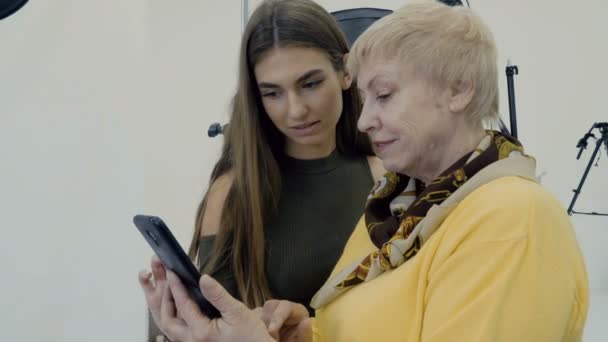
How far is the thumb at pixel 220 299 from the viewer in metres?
0.76

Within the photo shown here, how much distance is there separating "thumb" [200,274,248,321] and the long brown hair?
393mm

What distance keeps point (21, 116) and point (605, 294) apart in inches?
142

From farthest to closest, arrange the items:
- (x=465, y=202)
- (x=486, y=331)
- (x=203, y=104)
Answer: (x=203, y=104)
(x=465, y=202)
(x=486, y=331)

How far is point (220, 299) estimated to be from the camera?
2.54 feet

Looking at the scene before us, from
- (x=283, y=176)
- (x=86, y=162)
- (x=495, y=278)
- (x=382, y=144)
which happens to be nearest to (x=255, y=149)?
(x=283, y=176)

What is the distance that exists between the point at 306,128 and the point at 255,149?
0.14 m

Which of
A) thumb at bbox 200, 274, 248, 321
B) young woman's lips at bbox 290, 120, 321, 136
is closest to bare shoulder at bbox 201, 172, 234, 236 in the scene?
young woman's lips at bbox 290, 120, 321, 136

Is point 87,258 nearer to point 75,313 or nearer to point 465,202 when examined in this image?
point 75,313

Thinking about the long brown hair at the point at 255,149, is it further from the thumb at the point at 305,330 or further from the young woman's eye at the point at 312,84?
the thumb at the point at 305,330

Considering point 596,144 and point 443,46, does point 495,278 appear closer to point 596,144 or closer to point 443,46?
point 443,46

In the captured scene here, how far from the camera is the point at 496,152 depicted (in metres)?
0.81

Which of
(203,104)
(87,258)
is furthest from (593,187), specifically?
(87,258)

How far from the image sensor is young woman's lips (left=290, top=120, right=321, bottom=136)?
4.02ft

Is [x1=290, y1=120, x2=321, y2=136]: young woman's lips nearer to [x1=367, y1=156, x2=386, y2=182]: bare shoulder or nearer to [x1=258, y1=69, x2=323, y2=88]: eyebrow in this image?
[x1=258, y1=69, x2=323, y2=88]: eyebrow
